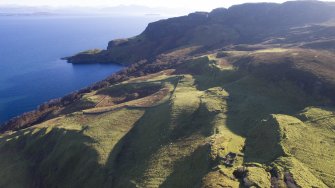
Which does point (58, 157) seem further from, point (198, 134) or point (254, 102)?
point (254, 102)

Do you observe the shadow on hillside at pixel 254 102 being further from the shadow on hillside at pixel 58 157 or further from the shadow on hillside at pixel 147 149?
the shadow on hillside at pixel 58 157

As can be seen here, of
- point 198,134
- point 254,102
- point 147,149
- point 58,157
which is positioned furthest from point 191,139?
point 58,157

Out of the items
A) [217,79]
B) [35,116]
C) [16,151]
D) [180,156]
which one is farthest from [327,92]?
[35,116]

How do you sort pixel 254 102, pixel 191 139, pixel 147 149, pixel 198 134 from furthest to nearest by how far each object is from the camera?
pixel 254 102 < pixel 147 149 < pixel 198 134 < pixel 191 139

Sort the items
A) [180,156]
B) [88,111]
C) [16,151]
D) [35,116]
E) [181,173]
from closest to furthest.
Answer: [181,173] → [180,156] → [16,151] → [88,111] → [35,116]

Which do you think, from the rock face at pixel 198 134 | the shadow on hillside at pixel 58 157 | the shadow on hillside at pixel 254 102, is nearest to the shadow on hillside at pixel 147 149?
the rock face at pixel 198 134

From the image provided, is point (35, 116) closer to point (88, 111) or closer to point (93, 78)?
point (88, 111)

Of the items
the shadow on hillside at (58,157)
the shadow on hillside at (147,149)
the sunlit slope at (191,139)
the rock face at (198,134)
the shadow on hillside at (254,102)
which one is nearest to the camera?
the sunlit slope at (191,139)

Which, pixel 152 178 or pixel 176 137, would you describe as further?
pixel 176 137

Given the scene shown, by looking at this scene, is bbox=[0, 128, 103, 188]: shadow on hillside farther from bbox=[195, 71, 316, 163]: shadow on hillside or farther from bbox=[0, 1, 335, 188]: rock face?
bbox=[195, 71, 316, 163]: shadow on hillside
